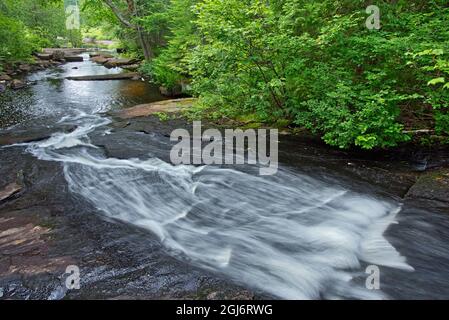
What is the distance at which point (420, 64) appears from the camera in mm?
5660

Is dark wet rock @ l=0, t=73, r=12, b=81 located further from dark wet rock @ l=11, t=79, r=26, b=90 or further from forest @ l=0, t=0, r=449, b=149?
forest @ l=0, t=0, r=449, b=149

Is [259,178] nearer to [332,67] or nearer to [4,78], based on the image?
[332,67]

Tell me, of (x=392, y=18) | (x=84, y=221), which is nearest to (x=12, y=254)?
(x=84, y=221)

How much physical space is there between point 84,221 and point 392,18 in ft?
19.9

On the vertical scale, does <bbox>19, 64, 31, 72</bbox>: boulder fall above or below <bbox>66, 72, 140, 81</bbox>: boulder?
above

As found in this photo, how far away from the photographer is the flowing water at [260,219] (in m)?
3.72

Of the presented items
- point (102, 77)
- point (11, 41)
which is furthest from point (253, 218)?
point (11, 41)

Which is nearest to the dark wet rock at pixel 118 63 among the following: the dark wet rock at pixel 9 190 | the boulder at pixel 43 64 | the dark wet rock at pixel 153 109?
the boulder at pixel 43 64

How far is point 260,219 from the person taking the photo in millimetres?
4887

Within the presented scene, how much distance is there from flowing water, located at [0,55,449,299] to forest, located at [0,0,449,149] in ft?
4.18

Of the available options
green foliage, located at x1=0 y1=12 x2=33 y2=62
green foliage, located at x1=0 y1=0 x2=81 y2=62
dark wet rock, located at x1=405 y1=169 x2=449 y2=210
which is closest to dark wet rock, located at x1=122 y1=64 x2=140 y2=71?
green foliage, located at x1=0 y1=0 x2=81 y2=62

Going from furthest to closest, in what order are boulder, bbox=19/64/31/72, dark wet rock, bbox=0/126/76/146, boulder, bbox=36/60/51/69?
boulder, bbox=36/60/51/69
boulder, bbox=19/64/31/72
dark wet rock, bbox=0/126/76/146

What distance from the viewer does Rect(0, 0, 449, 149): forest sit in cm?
558

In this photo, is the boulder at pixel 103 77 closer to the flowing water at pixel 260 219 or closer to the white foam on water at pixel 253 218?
the flowing water at pixel 260 219
